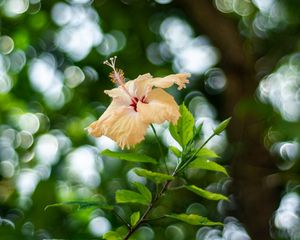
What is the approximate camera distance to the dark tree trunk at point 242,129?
10.6 ft

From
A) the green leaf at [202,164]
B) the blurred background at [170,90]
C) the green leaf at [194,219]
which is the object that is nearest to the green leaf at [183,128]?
the green leaf at [202,164]

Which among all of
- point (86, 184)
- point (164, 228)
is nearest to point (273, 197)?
point (164, 228)

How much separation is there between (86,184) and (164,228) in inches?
20.5

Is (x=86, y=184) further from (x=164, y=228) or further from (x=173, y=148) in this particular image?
(x=173, y=148)

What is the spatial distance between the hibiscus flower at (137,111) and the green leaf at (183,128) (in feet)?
0.23

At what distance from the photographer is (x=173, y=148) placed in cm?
115

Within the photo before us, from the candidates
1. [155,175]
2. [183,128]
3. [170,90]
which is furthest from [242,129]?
[155,175]

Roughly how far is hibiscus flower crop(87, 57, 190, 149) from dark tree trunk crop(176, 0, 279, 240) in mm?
1980

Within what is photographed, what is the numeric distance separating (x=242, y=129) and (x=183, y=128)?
2224 mm

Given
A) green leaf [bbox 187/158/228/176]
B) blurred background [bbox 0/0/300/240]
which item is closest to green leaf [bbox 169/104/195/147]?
green leaf [bbox 187/158/228/176]

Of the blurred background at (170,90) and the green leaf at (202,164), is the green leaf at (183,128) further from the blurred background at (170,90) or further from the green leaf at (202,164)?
the blurred background at (170,90)

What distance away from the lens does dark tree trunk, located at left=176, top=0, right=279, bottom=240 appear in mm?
3236

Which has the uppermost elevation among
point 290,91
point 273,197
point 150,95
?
point 150,95

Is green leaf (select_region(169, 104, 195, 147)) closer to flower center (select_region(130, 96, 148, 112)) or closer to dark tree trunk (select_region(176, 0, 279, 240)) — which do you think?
flower center (select_region(130, 96, 148, 112))
